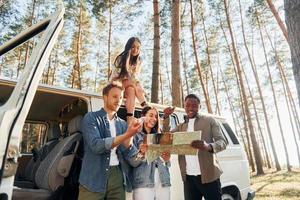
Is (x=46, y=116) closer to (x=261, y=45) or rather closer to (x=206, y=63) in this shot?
(x=206, y=63)

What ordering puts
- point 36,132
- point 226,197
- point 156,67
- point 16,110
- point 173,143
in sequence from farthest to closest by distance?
1. point 36,132
2. point 156,67
3. point 226,197
4. point 173,143
5. point 16,110

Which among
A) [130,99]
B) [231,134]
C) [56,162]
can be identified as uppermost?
[130,99]

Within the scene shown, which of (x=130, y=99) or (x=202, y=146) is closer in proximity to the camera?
(x=202, y=146)

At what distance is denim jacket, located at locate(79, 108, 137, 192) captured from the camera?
2.89 m

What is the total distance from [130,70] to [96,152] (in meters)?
1.77

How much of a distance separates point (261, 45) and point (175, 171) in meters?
27.1

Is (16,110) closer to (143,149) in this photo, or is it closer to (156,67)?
(143,149)

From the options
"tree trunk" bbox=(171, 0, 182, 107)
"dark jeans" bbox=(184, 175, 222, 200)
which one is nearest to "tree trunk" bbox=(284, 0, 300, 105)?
"dark jeans" bbox=(184, 175, 222, 200)

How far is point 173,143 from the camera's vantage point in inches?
103

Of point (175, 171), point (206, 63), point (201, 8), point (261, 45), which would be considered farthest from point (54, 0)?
point (175, 171)

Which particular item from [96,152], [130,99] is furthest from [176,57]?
[96,152]

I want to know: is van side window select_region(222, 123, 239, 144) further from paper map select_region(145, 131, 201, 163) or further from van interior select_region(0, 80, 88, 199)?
paper map select_region(145, 131, 201, 163)

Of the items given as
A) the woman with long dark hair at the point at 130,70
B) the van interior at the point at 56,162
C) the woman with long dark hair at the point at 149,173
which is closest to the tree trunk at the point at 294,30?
the woman with long dark hair at the point at 149,173

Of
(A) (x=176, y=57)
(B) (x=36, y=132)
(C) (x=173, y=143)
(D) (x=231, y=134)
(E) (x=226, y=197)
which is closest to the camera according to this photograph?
(C) (x=173, y=143)
